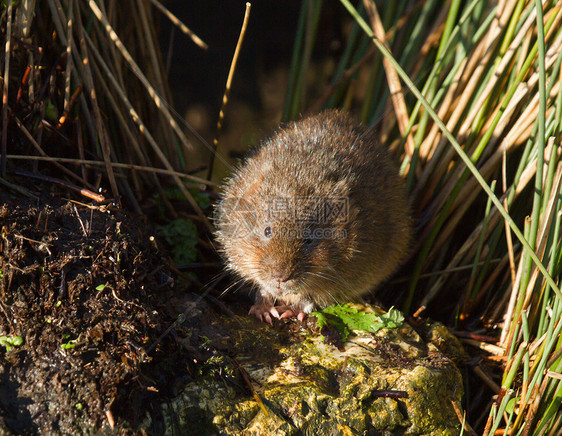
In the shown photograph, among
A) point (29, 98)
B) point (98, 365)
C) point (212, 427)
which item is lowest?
point (212, 427)

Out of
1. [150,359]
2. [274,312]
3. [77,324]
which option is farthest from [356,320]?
[77,324]

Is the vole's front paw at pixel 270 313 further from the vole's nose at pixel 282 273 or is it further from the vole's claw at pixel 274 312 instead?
the vole's nose at pixel 282 273

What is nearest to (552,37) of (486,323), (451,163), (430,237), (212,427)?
(451,163)

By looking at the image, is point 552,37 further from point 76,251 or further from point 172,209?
point 76,251

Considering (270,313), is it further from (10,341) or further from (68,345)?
(10,341)

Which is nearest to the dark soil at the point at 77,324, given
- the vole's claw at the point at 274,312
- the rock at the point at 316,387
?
the rock at the point at 316,387

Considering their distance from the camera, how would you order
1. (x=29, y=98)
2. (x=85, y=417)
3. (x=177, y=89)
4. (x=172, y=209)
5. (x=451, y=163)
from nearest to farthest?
(x=85, y=417)
(x=29, y=98)
(x=172, y=209)
(x=451, y=163)
(x=177, y=89)

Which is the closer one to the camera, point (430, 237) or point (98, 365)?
point (98, 365)

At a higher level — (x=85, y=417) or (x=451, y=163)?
(x=451, y=163)
